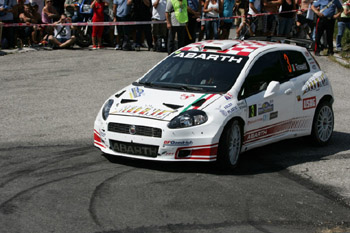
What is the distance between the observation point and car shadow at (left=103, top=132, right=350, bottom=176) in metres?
9.20

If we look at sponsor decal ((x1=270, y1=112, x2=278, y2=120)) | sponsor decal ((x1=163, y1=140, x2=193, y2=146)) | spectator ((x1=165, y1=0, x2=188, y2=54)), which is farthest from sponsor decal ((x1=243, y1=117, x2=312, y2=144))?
spectator ((x1=165, y1=0, x2=188, y2=54))

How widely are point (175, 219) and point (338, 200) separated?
2.22 m

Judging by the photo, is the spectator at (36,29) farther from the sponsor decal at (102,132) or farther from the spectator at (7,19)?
the sponsor decal at (102,132)

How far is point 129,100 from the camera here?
9414 millimetres

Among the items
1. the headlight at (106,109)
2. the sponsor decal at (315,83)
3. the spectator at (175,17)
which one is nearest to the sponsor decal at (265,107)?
the sponsor decal at (315,83)

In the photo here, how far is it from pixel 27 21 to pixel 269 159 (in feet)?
42.3

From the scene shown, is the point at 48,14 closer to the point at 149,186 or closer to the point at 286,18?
the point at 286,18

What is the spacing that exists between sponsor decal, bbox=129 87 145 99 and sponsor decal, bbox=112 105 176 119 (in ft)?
1.24

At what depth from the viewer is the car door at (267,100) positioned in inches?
378

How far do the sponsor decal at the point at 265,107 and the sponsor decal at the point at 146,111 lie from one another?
1.43m

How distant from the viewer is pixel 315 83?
431 inches

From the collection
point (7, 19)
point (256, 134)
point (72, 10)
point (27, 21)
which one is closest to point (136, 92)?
point (256, 134)

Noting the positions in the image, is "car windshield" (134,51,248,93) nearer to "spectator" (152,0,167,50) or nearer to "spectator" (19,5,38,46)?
"spectator" (152,0,167,50)

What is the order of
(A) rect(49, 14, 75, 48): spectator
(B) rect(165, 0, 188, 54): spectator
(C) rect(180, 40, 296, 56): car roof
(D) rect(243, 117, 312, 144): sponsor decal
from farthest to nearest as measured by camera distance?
(A) rect(49, 14, 75, 48): spectator → (B) rect(165, 0, 188, 54): spectator → (C) rect(180, 40, 296, 56): car roof → (D) rect(243, 117, 312, 144): sponsor decal
